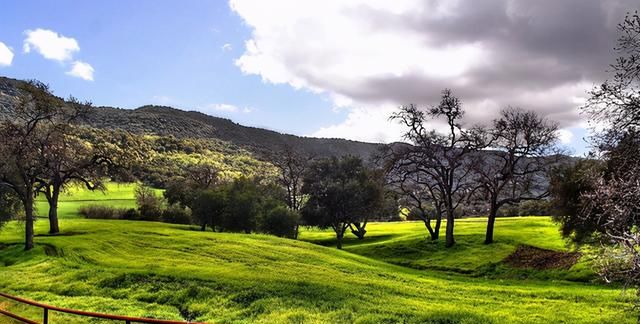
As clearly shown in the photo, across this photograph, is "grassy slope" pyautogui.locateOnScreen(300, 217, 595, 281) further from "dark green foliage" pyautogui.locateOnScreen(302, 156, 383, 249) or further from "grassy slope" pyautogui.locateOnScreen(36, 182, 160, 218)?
"grassy slope" pyautogui.locateOnScreen(36, 182, 160, 218)

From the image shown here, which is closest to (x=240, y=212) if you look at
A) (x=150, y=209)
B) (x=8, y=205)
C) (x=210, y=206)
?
(x=210, y=206)

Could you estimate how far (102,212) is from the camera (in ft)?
254

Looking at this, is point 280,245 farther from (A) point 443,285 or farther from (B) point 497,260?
(B) point 497,260

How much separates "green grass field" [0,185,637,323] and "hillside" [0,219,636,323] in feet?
0.20

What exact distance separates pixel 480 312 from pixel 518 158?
105ft

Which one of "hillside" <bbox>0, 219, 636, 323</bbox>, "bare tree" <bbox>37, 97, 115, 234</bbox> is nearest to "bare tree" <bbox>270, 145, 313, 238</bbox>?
"bare tree" <bbox>37, 97, 115, 234</bbox>

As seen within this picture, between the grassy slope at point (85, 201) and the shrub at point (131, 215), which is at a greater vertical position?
the grassy slope at point (85, 201)

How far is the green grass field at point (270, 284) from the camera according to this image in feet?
65.6

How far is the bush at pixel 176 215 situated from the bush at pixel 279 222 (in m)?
19.0

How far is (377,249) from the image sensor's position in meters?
54.8

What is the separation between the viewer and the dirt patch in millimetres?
37125

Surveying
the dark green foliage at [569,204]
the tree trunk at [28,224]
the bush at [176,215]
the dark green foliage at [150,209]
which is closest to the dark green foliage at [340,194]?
the bush at [176,215]

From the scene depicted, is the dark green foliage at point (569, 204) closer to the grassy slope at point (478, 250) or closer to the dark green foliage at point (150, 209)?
the grassy slope at point (478, 250)

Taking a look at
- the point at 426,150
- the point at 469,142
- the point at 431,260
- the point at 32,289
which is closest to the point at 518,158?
the point at 469,142
